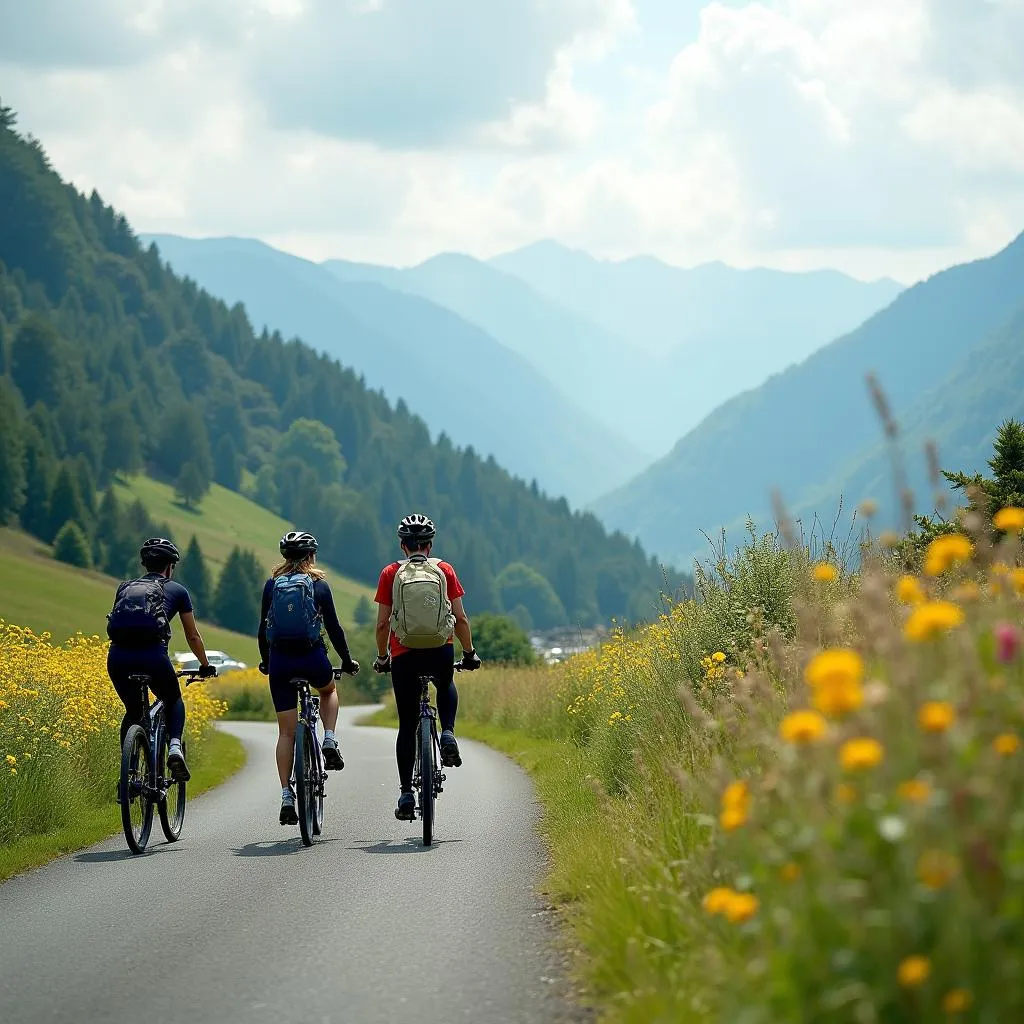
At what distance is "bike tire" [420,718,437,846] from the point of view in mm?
11453

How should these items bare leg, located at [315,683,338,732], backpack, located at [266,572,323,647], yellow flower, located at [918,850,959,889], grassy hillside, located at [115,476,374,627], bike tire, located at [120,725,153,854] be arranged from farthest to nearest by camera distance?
grassy hillside, located at [115,476,374,627], bare leg, located at [315,683,338,732], backpack, located at [266,572,323,647], bike tire, located at [120,725,153,854], yellow flower, located at [918,850,959,889]

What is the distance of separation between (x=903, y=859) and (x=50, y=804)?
1042cm

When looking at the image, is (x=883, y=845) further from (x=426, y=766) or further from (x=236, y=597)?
(x=236, y=597)

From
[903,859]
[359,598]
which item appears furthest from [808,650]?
[359,598]

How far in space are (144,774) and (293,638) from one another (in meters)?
1.51

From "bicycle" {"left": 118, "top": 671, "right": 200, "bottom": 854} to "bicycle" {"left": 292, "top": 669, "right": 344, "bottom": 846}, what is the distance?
1.02 meters

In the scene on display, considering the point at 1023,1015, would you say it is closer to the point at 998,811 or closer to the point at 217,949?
the point at 998,811

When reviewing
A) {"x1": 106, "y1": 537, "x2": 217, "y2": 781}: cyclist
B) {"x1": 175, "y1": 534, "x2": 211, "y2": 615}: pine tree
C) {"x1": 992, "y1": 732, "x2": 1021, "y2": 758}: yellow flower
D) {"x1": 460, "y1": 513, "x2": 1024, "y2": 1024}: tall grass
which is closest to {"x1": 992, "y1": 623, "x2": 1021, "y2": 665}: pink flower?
{"x1": 460, "y1": 513, "x2": 1024, "y2": 1024}: tall grass

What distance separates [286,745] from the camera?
38.4 ft

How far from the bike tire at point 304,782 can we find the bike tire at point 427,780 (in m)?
0.88

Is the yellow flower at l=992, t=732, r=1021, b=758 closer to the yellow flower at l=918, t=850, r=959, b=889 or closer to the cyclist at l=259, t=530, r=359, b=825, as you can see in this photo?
the yellow flower at l=918, t=850, r=959, b=889

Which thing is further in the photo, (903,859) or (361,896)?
(361,896)

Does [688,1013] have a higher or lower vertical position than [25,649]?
lower

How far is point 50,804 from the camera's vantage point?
12672 millimetres
